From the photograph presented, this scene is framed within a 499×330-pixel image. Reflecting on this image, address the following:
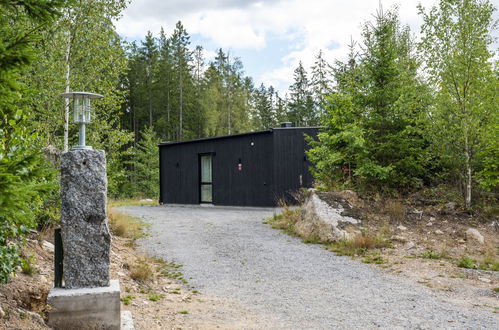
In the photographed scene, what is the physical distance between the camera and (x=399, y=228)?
313 inches

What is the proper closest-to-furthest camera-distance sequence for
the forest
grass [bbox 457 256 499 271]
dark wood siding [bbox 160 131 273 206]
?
grass [bbox 457 256 499 271] → the forest → dark wood siding [bbox 160 131 273 206]

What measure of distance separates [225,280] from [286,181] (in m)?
9.26

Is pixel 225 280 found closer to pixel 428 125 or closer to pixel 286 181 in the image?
pixel 428 125

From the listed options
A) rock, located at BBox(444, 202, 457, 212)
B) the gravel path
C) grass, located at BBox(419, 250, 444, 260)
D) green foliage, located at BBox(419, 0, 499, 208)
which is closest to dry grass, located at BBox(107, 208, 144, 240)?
the gravel path

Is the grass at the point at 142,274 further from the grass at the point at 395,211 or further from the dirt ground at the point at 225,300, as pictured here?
the grass at the point at 395,211

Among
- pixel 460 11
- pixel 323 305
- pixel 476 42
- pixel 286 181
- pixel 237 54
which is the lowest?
pixel 323 305

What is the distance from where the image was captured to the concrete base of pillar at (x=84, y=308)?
10.5 feet

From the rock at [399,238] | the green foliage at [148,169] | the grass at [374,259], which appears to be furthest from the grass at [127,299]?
the green foliage at [148,169]

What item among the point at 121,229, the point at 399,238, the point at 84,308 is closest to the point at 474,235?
the point at 399,238

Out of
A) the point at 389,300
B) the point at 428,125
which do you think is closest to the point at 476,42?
the point at 428,125

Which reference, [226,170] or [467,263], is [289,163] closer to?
[226,170]

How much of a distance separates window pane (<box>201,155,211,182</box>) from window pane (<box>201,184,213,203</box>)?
10.3 inches

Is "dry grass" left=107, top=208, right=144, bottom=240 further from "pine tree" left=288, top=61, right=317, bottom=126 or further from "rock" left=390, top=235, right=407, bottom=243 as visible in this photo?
"pine tree" left=288, top=61, right=317, bottom=126

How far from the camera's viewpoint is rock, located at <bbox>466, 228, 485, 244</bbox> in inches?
285
